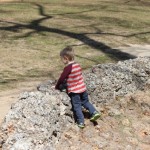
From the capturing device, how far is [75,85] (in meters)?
5.68

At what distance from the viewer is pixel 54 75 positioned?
29.2 feet

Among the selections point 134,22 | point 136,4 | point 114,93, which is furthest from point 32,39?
point 136,4

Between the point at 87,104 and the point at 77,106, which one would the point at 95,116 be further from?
the point at 77,106

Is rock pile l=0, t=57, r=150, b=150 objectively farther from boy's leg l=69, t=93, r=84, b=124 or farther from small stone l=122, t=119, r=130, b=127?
small stone l=122, t=119, r=130, b=127

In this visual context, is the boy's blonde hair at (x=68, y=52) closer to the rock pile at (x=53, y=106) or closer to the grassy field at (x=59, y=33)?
the rock pile at (x=53, y=106)

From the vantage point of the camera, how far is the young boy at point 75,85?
219 inches

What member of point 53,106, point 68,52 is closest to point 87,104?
point 53,106

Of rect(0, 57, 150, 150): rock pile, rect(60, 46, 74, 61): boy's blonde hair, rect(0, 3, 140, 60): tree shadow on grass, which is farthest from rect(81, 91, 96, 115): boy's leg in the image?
rect(0, 3, 140, 60): tree shadow on grass

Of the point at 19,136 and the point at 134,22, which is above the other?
the point at 19,136

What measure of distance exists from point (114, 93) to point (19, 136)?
2.41 m

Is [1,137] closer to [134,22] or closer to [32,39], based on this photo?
[32,39]

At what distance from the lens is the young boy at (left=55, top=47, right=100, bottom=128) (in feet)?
18.2

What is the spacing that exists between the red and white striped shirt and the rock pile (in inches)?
5.9

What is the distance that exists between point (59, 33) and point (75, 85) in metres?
7.41
